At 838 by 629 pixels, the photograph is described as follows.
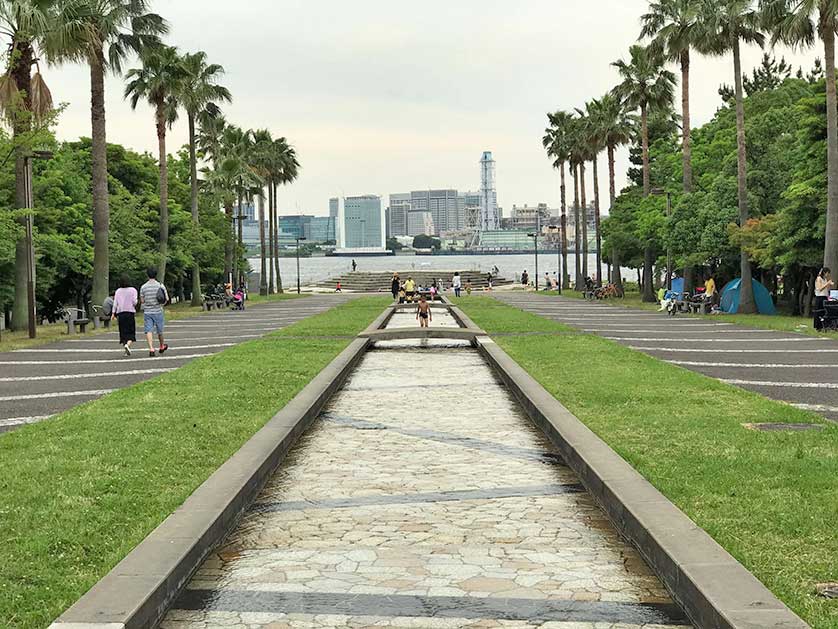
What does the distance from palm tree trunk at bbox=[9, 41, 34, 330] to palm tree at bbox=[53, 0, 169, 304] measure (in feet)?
3.59

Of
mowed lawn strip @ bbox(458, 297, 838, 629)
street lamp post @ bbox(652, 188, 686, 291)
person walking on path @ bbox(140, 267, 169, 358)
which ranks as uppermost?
street lamp post @ bbox(652, 188, 686, 291)

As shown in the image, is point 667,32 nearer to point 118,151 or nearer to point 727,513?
point 118,151

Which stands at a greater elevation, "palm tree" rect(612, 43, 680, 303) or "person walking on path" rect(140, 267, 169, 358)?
"palm tree" rect(612, 43, 680, 303)

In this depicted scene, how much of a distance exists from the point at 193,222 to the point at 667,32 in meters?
26.1

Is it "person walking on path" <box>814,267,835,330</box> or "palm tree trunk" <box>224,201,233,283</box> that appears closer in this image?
"person walking on path" <box>814,267,835,330</box>

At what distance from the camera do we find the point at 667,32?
43125 mm

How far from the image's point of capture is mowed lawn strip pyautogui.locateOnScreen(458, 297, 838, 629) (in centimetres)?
561

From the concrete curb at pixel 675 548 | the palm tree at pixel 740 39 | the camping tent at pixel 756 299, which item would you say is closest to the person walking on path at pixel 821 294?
the palm tree at pixel 740 39

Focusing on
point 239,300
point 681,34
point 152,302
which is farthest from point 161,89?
point 152,302

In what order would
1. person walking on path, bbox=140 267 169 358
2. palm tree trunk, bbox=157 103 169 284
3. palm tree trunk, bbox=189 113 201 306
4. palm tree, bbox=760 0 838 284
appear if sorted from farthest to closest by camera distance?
palm tree trunk, bbox=189 113 201 306 < palm tree trunk, bbox=157 103 169 284 < palm tree, bbox=760 0 838 284 < person walking on path, bbox=140 267 169 358

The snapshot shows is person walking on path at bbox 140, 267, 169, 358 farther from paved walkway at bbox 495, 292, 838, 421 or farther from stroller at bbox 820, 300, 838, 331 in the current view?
stroller at bbox 820, 300, 838, 331

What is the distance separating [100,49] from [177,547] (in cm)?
3015

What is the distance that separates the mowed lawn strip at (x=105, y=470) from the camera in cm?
555

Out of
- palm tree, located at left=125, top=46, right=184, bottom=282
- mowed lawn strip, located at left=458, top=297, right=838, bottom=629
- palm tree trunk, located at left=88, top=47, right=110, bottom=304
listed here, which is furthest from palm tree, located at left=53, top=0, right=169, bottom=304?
mowed lawn strip, located at left=458, top=297, right=838, bottom=629
